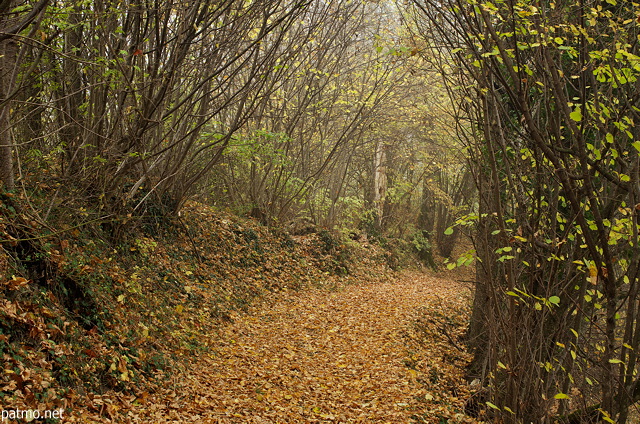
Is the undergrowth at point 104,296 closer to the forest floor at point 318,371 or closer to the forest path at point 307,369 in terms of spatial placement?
the forest floor at point 318,371

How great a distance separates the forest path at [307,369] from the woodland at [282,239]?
0.13 ft

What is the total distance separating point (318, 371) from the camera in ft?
21.2

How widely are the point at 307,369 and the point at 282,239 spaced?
5.94 m

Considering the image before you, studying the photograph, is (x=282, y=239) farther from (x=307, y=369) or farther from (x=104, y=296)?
(x=104, y=296)

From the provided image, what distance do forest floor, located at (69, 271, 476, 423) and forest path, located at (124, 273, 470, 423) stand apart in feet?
0.05

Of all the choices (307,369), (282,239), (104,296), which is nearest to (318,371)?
(307,369)

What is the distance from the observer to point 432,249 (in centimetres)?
2014

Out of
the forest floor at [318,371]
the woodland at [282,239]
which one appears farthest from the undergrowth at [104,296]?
the forest floor at [318,371]

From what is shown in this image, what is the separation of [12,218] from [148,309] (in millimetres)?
2008

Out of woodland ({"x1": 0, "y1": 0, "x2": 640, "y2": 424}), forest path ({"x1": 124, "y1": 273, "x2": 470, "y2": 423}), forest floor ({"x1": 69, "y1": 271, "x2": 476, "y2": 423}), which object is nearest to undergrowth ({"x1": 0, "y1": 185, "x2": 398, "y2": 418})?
woodland ({"x1": 0, "y1": 0, "x2": 640, "y2": 424})

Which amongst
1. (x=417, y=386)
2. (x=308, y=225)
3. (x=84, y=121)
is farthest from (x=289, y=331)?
(x=308, y=225)

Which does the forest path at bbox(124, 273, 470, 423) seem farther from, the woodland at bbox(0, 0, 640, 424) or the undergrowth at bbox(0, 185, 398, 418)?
the undergrowth at bbox(0, 185, 398, 418)

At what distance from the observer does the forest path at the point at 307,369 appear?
16.5ft

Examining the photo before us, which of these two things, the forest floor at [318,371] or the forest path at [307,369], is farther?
the forest path at [307,369]
